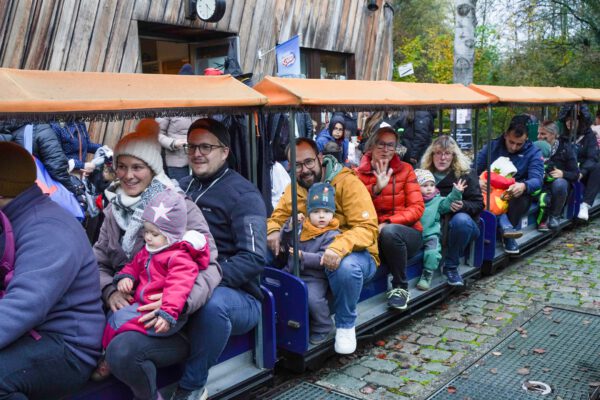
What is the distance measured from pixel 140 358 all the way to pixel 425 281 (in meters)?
3.14

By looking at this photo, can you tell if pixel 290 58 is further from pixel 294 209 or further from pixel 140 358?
pixel 140 358

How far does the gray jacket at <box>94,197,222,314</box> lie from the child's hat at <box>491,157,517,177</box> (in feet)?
14.9

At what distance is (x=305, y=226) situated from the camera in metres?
4.49

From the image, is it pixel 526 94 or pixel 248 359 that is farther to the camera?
pixel 526 94

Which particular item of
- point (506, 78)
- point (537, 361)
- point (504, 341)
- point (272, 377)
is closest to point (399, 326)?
point (504, 341)

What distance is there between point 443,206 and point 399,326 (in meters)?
1.24

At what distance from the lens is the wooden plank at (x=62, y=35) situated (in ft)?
24.6

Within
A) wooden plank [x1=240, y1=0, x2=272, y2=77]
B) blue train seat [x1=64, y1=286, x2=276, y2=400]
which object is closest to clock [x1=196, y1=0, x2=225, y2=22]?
wooden plank [x1=240, y1=0, x2=272, y2=77]

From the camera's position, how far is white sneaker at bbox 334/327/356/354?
4.28m

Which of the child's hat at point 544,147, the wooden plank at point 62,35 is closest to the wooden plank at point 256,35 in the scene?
the wooden plank at point 62,35

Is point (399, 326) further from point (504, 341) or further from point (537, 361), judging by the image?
point (537, 361)

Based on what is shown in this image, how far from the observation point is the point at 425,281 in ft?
17.8

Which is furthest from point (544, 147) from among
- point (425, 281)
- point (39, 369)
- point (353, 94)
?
point (39, 369)

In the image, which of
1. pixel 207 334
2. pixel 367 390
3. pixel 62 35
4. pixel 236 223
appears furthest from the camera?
pixel 62 35
